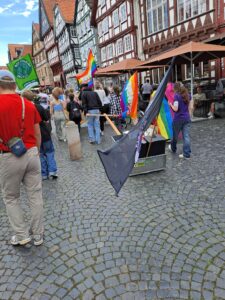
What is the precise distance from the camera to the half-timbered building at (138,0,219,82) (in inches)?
576

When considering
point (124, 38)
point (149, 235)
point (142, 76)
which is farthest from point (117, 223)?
point (124, 38)

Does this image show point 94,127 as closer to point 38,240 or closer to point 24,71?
point 24,71

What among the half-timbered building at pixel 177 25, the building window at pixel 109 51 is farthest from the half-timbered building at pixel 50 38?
the half-timbered building at pixel 177 25

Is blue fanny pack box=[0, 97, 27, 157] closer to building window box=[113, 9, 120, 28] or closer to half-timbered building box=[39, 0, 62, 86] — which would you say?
building window box=[113, 9, 120, 28]

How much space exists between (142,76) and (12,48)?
6304 centimetres

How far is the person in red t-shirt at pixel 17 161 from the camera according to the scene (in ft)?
9.57

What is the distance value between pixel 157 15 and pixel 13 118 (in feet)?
59.3

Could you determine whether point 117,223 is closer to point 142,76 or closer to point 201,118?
point 201,118

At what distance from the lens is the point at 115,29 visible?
24.1 m

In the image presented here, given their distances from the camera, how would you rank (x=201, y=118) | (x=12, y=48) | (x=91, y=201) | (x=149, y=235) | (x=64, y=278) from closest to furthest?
(x=64, y=278), (x=149, y=235), (x=91, y=201), (x=201, y=118), (x=12, y=48)

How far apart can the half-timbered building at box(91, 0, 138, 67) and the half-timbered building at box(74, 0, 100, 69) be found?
5.09ft

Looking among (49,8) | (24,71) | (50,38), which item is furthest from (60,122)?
(49,8)

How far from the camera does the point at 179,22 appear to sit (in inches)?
645

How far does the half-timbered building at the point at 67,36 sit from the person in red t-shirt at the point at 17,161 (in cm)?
3330
